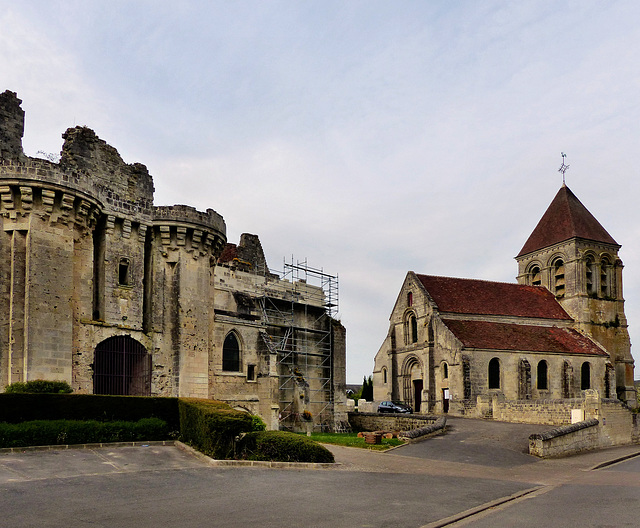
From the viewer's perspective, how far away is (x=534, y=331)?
47.7 metres

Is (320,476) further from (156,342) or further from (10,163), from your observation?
(10,163)

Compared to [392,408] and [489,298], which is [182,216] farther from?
[489,298]

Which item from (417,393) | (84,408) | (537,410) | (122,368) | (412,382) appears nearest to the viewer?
(84,408)

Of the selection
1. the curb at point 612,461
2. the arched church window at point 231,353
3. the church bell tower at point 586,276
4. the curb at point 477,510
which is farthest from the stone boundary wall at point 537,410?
the church bell tower at point 586,276

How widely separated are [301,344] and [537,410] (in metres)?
13.2

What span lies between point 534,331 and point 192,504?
40.5 metres

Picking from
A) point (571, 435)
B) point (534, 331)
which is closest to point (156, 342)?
point (571, 435)

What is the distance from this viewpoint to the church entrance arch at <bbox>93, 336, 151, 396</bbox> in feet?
74.9

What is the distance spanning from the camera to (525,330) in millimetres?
47250

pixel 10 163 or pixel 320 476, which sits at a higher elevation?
pixel 10 163

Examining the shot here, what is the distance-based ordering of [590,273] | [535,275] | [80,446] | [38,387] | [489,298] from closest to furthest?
[80,446], [38,387], [489,298], [590,273], [535,275]

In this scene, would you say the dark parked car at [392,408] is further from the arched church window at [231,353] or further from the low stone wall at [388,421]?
the arched church window at [231,353]

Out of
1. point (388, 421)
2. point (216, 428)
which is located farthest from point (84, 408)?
point (388, 421)

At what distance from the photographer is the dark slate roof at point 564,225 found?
5441cm
